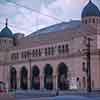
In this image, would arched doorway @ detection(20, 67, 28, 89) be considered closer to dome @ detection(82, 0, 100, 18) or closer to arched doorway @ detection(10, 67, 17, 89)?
arched doorway @ detection(10, 67, 17, 89)

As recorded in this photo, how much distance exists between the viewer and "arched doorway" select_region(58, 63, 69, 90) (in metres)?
68.9

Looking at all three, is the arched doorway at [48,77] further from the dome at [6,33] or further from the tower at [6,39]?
the dome at [6,33]

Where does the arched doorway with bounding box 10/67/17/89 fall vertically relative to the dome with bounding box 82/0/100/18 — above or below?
below

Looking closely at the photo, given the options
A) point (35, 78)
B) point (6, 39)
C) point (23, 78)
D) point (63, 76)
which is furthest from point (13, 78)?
point (63, 76)

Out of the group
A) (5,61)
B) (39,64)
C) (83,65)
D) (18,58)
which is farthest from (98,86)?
(5,61)

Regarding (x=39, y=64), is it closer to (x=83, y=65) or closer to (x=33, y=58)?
(x=33, y=58)

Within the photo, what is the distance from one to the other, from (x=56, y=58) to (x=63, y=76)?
4.19 meters

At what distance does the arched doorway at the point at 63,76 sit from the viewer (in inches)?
2714

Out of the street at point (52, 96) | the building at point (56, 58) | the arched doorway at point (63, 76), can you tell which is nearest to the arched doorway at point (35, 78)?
the building at point (56, 58)

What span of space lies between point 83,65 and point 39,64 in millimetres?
13871

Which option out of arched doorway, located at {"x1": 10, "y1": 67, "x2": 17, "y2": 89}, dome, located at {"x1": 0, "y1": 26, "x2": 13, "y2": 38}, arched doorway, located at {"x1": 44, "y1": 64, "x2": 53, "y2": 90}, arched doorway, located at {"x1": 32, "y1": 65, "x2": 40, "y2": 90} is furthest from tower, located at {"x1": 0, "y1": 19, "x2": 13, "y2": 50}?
arched doorway, located at {"x1": 44, "y1": 64, "x2": 53, "y2": 90}

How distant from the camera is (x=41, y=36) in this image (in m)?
76.4

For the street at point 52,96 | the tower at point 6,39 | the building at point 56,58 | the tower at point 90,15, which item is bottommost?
the street at point 52,96

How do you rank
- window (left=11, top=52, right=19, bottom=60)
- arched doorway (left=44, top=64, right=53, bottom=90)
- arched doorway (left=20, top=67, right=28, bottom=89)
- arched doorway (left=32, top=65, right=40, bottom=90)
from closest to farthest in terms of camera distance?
1. arched doorway (left=44, top=64, right=53, bottom=90)
2. arched doorway (left=32, top=65, right=40, bottom=90)
3. arched doorway (left=20, top=67, right=28, bottom=89)
4. window (left=11, top=52, right=19, bottom=60)
